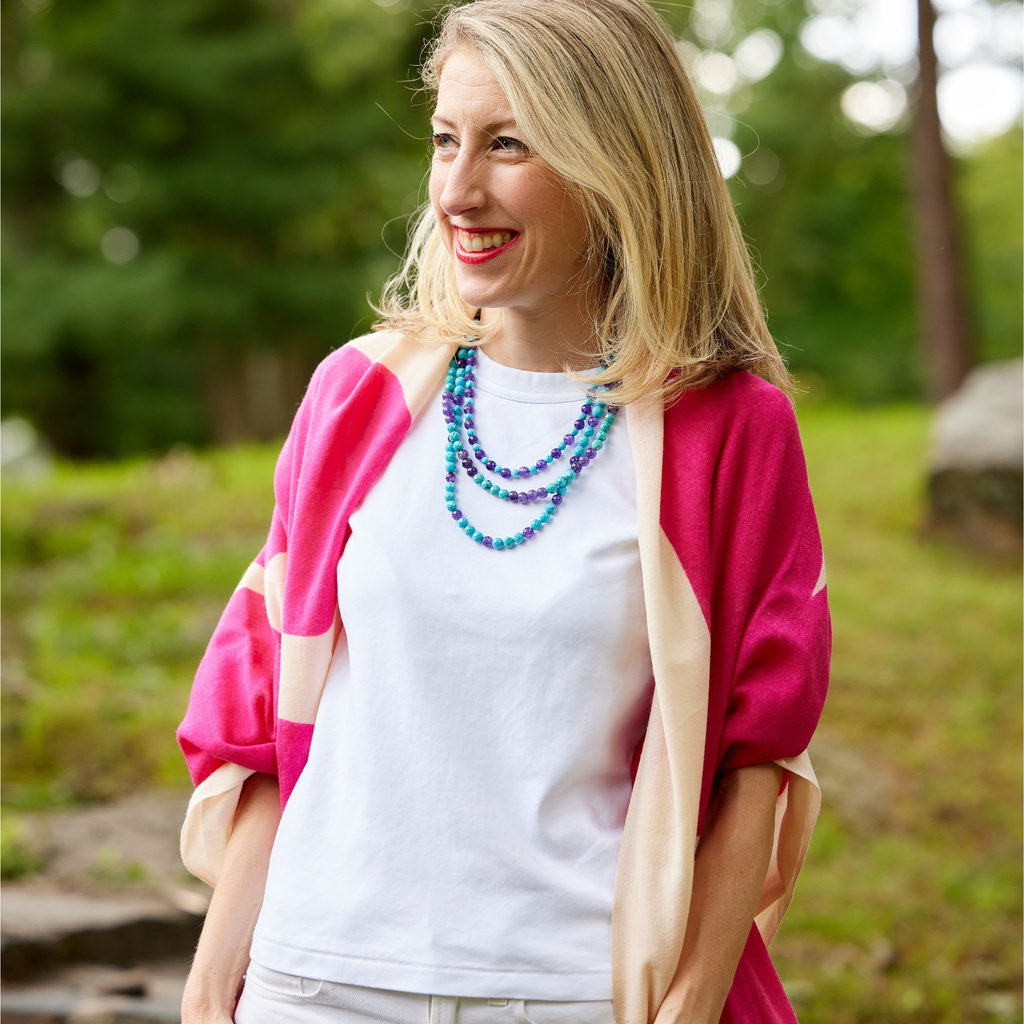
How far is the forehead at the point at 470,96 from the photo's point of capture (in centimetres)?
145

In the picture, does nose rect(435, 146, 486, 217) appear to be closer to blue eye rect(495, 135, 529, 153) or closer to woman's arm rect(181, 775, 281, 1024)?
blue eye rect(495, 135, 529, 153)

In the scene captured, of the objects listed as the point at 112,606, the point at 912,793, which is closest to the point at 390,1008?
the point at 912,793

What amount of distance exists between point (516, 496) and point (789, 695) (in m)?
0.40

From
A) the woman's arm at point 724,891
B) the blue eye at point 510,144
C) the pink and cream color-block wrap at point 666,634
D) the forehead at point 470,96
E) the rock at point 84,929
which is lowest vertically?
the rock at point 84,929

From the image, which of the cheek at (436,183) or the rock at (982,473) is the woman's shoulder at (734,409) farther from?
the rock at (982,473)

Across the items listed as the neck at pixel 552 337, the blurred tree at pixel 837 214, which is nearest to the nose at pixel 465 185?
the neck at pixel 552 337

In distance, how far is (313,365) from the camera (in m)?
14.9

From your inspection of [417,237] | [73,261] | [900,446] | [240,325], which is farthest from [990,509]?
[73,261]

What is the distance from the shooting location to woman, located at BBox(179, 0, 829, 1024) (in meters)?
1.39

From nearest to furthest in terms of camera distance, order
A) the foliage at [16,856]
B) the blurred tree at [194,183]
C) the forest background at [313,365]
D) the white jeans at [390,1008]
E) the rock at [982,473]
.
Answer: the white jeans at [390,1008] → the foliage at [16,856] → the forest background at [313,365] → the rock at [982,473] → the blurred tree at [194,183]

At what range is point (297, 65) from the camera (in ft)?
42.8

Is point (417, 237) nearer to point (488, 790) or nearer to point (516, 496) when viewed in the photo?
point (516, 496)

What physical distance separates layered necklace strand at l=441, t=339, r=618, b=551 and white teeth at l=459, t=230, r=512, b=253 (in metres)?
0.19

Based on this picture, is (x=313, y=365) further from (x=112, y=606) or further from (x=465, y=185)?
(x=465, y=185)
